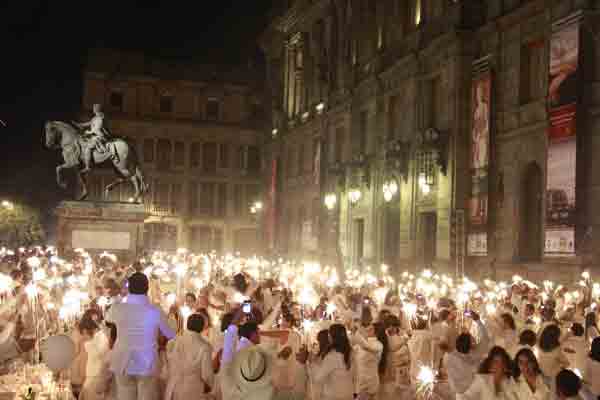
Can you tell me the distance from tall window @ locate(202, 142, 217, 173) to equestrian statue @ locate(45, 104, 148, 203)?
113ft

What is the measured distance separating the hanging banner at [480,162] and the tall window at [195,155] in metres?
41.2

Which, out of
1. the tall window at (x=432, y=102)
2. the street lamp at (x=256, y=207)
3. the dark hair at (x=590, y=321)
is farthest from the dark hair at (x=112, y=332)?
the street lamp at (x=256, y=207)

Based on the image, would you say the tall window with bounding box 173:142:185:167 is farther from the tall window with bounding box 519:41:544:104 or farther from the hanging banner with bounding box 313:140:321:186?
the tall window with bounding box 519:41:544:104

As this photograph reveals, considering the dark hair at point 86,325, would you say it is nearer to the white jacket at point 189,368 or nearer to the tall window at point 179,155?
the white jacket at point 189,368

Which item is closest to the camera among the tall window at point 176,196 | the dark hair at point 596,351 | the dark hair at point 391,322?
the dark hair at point 596,351

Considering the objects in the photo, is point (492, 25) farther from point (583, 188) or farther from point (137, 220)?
point (137, 220)

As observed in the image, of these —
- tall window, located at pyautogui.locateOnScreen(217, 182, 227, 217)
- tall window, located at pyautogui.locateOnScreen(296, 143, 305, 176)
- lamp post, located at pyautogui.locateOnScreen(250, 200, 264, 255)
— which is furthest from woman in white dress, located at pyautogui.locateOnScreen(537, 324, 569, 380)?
tall window, located at pyautogui.locateOnScreen(217, 182, 227, 217)

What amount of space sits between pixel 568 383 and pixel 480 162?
2359cm

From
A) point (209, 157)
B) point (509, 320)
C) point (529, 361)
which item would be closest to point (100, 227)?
point (509, 320)

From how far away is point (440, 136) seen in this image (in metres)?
32.3

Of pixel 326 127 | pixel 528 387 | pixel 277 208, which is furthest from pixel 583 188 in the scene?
pixel 277 208

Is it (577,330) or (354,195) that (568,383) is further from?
(354,195)

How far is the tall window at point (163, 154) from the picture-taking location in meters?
67.9

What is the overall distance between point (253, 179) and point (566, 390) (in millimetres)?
64130
